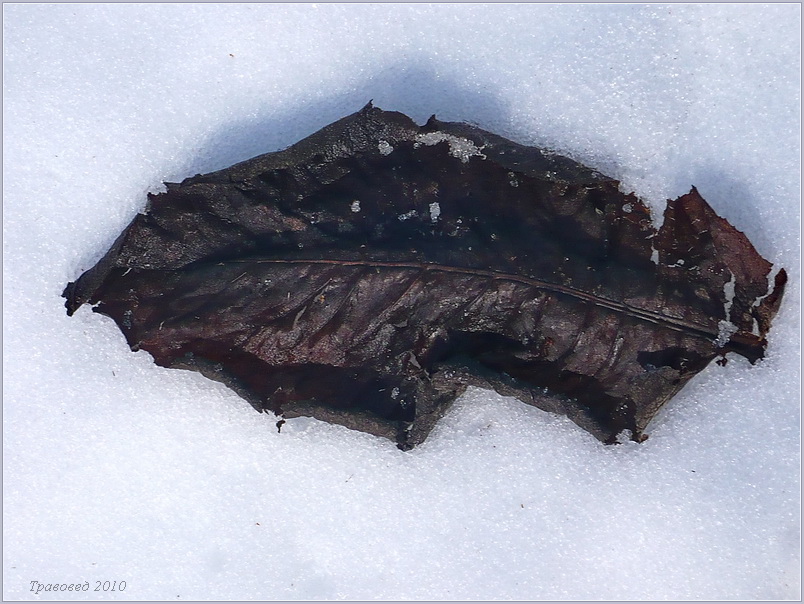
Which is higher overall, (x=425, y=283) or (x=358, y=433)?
(x=425, y=283)

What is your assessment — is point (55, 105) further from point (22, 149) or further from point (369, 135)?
point (369, 135)

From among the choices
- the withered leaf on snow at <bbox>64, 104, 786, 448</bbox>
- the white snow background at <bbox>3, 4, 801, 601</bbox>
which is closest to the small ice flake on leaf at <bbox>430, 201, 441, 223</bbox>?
the withered leaf on snow at <bbox>64, 104, 786, 448</bbox>

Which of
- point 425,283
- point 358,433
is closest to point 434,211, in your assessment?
point 425,283

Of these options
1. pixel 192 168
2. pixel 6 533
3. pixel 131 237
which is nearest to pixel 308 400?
pixel 131 237

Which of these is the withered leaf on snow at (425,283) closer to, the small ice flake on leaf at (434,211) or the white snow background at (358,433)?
the small ice flake on leaf at (434,211)

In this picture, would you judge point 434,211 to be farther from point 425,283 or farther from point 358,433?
point 358,433
